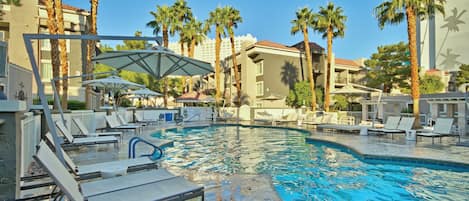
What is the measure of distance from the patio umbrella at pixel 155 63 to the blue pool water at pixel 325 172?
90.5 inches

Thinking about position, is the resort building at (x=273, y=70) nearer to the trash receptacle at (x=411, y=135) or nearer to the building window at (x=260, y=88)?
the building window at (x=260, y=88)

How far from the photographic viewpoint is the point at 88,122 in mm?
11047

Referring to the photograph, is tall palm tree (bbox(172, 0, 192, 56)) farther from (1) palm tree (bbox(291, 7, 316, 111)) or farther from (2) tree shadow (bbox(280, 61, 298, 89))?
(2) tree shadow (bbox(280, 61, 298, 89))

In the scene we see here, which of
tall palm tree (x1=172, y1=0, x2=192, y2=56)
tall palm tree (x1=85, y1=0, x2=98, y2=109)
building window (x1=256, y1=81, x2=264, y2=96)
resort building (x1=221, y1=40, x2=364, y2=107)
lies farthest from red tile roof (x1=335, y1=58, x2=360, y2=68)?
tall palm tree (x1=85, y1=0, x2=98, y2=109)

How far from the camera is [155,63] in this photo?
6.40m

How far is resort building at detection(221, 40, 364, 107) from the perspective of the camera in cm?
3194

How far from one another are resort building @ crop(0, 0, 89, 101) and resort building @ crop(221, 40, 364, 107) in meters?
16.7

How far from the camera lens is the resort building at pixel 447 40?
2784 cm

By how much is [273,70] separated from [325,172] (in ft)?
84.7

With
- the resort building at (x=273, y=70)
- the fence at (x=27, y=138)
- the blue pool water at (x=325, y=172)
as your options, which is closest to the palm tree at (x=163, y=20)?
the resort building at (x=273, y=70)

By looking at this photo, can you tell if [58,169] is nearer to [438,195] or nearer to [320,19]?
[438,195]

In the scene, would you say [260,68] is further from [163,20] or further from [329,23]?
[163,20]

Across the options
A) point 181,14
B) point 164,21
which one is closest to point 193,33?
point 181,14

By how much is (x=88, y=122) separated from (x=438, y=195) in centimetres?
1081
